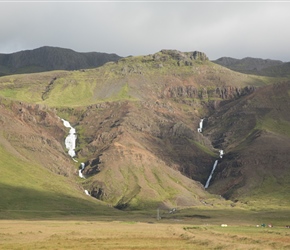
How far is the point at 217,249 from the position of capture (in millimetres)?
73000

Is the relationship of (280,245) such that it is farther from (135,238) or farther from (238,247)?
A: (135,238)

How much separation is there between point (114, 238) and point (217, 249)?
1082 inches

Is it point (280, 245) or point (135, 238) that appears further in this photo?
point (135, 238)

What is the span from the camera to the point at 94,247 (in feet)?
258

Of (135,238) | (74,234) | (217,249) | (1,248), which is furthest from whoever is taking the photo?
(74,234)

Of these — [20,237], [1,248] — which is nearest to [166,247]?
[1,248]

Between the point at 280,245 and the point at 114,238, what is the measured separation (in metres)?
33.7

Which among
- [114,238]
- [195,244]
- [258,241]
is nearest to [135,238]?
[114,238]

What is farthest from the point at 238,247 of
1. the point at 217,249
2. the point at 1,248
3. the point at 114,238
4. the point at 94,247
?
the point at 1,248

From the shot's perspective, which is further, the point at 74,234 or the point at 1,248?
the point at 74,234

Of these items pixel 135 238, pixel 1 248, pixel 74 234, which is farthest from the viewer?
pixel 74 234

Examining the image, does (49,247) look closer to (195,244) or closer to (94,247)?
(94,247)

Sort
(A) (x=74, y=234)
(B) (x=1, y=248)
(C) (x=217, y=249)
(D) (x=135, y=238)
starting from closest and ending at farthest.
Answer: (C) (x=217, y=249)
(B) (x=1, y=248)
(D) (x=135, y=238)
(A) (x=74, y=234)

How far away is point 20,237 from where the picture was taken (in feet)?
324
